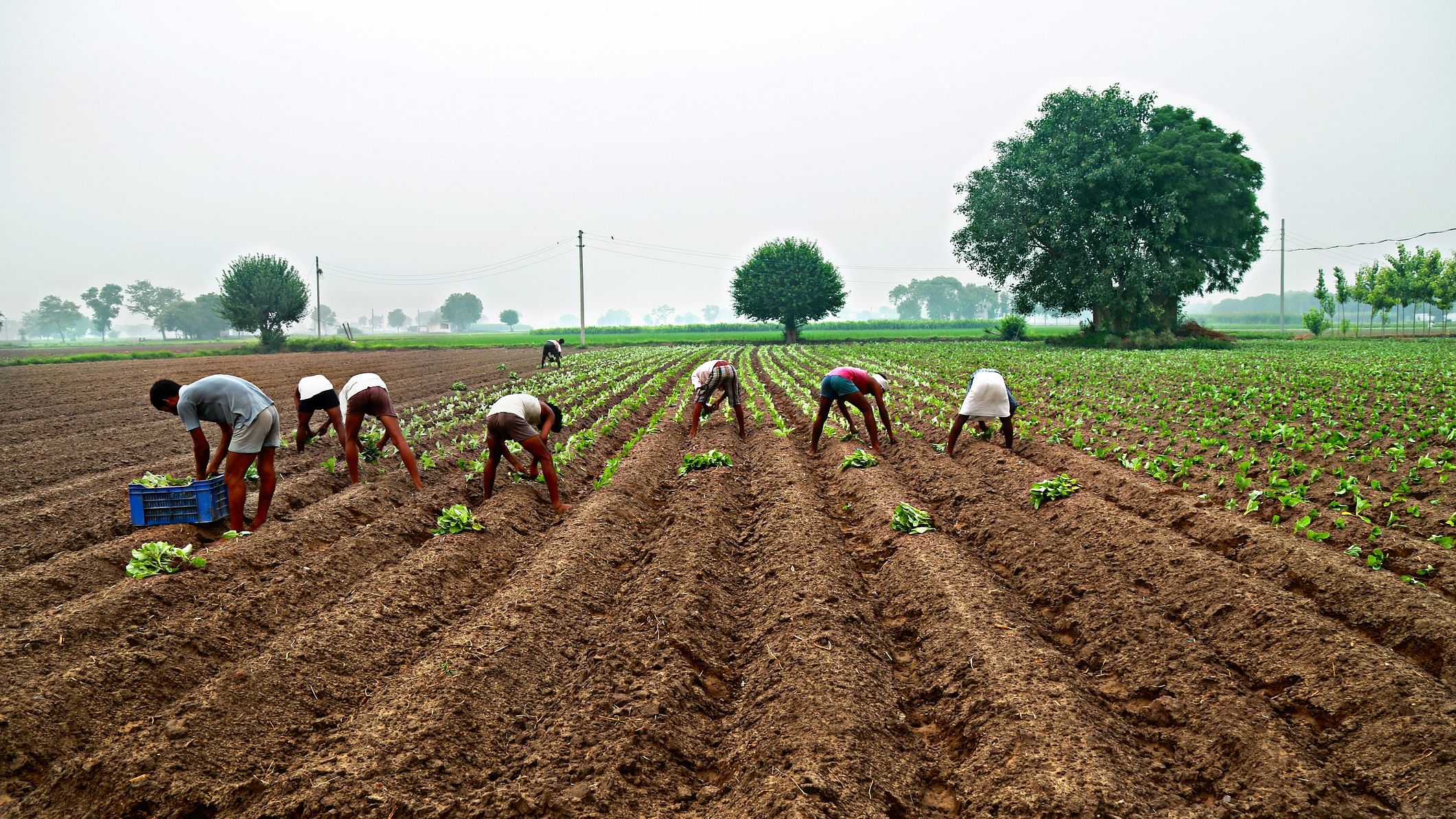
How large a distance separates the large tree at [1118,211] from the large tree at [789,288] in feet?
85.1

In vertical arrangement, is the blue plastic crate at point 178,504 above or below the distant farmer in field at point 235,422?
below

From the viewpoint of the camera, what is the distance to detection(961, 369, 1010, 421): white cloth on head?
37.3ft

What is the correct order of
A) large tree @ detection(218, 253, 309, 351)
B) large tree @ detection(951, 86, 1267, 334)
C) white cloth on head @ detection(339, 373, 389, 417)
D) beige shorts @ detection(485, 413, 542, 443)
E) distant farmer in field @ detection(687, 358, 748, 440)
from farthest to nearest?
large tree @ detection(218, 253, 309, 351) → large tree @ detection(951, 86, 1267, 334) → distant farmer in field @ detection(687, 358, 748, 440) → white cloth on head @ detection(339, 373, 389, 417) → beige shorts @ detection(485, 413, 542, 443)

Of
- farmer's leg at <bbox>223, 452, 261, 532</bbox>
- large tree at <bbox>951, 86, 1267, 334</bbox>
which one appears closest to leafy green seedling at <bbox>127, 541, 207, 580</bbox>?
farmer's leg at <bbox>223, 452, 261, 532</bbox>

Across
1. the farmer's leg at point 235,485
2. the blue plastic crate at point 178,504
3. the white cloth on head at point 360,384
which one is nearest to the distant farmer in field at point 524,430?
the white cloth on head at point 360,384

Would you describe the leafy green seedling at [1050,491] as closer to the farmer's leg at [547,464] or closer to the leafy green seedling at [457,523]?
the farmer's leg at [547,464]

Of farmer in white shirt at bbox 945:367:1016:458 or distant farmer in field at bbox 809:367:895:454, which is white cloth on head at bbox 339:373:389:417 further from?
farmer in white shirt at bbox 945:367:1016:458

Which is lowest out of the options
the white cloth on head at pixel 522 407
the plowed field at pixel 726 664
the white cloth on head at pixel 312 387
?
the plowed field at pixel 726 664

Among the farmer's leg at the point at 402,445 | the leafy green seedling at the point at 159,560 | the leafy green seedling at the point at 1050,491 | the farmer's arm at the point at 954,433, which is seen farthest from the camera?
the farmer's arm at the point at 954,433

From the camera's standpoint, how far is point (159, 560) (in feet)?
21.6

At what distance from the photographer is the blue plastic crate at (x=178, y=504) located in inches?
305

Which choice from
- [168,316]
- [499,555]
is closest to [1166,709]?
[499,555]

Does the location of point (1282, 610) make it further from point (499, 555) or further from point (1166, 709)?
point (499, 555)

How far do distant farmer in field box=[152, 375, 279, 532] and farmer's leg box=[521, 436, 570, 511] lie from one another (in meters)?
2.63
